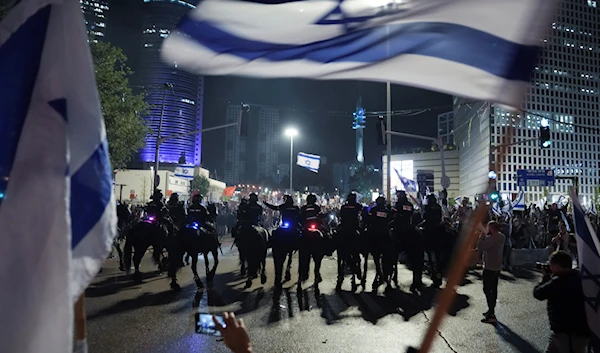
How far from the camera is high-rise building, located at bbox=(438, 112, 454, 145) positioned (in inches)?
4832

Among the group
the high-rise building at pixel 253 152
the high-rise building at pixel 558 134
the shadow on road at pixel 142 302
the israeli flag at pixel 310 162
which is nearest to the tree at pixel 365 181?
the high-rise building at pixel 558 134

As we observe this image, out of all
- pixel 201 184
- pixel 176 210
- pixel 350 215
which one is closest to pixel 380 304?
pixel 350 215

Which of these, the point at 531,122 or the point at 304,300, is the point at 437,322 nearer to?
the point at 304,300

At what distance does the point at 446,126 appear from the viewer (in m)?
128

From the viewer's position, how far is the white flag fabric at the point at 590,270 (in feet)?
13.1

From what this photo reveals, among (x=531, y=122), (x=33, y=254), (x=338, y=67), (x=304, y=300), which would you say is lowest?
(x=304, y=300)

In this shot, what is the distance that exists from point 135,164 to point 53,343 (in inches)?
3927

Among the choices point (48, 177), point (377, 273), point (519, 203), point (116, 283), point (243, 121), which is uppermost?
point (243, 121)

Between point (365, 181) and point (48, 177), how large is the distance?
82.0 metres

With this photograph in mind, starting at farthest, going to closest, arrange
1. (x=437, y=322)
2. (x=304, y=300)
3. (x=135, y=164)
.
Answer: (x=135, y=164) < (x=304, y=300) < (x=437, y=322)

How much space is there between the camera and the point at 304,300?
950 centimetres

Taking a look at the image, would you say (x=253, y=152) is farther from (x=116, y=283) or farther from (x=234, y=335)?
(x=234, y=335)

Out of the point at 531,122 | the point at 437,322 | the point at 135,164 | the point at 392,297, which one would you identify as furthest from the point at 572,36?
the point at 135,164

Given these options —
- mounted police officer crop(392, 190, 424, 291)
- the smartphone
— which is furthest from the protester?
the smartphone
